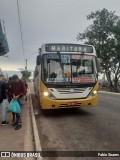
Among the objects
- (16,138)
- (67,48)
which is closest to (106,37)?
(67,48)

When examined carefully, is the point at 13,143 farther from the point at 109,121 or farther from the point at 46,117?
the point at 46,117

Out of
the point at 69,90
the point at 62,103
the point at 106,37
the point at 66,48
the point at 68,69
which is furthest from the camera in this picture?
the point at 106,37

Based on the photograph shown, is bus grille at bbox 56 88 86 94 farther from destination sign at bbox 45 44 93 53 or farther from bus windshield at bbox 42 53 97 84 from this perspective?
destination sign at bbox 45 44 93 53

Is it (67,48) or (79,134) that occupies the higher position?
(67,48)

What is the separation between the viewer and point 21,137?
28.9 ft

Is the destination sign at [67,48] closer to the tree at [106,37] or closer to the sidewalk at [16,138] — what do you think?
the sidewalk at [16,138]

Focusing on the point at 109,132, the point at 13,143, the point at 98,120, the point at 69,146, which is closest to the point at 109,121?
the point at 98,120

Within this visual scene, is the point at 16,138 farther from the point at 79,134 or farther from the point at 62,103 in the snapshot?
the point at 62,103

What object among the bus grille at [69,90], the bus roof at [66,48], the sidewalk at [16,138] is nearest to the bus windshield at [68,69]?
the bus roof at [66,48]

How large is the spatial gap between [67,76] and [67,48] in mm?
1380

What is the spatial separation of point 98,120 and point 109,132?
2609mm

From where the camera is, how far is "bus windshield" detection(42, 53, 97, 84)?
43.3ft

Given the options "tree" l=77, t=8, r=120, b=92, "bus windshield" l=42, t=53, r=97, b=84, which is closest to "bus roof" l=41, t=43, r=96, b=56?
"bus windshield" l=42, t=53, r=97, b=84

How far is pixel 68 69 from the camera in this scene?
528 inches
